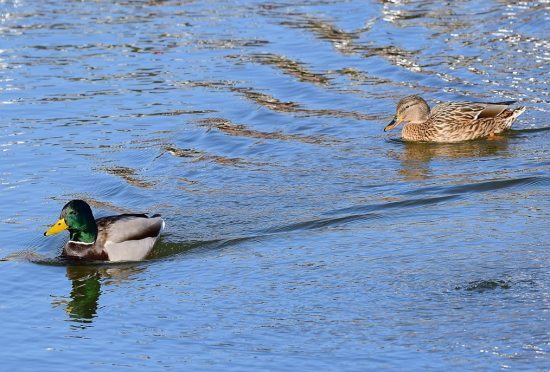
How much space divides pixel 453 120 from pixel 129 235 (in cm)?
501

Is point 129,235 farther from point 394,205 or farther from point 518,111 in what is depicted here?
point 518,111

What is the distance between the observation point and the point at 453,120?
16.0m

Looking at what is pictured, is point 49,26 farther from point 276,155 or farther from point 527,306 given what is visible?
point 527,306

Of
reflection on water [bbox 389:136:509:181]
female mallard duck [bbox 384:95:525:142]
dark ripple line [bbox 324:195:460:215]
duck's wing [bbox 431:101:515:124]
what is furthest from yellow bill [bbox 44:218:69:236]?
duck's wing [bbox 431:101:515:124]

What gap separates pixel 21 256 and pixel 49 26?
37.4 feet

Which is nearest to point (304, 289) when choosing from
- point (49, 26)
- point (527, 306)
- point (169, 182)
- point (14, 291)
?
point (527, 306)

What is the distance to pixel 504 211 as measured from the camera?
12734 millimetres

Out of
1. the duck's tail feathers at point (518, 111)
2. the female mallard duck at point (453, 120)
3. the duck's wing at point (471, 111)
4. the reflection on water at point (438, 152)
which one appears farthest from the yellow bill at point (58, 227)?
the duck's tail feathers at point (518, 111)

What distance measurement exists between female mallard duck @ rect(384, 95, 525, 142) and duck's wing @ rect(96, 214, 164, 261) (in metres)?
4.35

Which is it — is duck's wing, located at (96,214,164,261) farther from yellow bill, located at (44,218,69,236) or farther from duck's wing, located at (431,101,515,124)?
duck's wing, located at (431,101,515,124)

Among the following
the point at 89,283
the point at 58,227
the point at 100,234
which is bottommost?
the point at 89,283

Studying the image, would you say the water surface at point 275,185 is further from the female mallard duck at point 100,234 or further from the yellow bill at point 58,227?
the yellow bill at point 58,227

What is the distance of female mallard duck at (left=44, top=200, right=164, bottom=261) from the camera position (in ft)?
41.3

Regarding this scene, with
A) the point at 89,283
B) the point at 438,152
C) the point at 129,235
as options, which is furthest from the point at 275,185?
the point at 89,283
